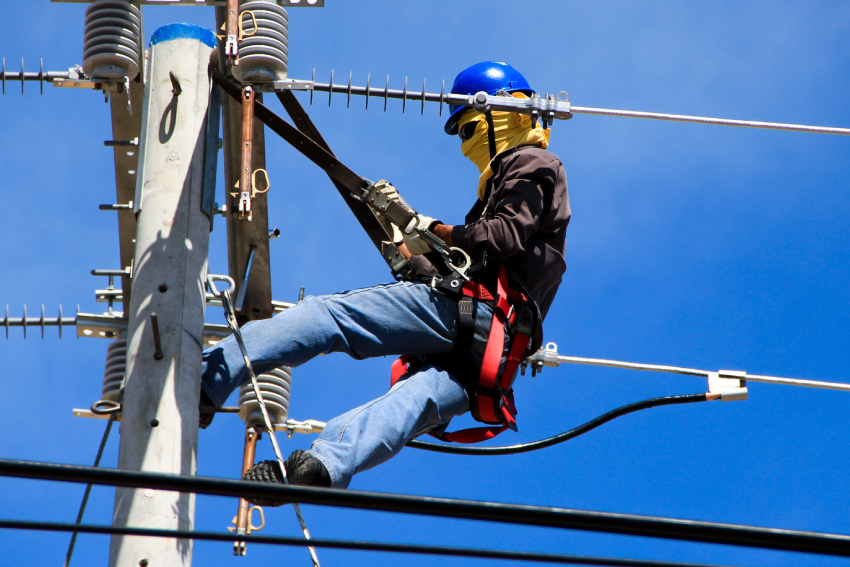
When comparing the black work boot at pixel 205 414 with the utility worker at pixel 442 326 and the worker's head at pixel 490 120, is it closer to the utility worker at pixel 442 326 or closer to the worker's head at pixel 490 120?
the utility worker at pixel 442 326

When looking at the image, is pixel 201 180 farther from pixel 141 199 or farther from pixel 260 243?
pixel 260 243

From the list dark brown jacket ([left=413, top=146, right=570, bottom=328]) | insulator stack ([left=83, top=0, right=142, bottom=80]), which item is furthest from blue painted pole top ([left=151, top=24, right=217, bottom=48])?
dark brown jacket ([left=413, top=146, right=570, bottom=328])

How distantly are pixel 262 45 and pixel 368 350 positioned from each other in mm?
1417

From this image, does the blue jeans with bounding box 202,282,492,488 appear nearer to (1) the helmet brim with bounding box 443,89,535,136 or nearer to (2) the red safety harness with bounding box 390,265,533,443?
(2) the red safety harness with bounding box 390,265,533,443

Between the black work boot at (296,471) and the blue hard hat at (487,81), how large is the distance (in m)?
2.46

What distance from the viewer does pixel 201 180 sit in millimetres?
4918

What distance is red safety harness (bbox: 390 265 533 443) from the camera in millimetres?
5176

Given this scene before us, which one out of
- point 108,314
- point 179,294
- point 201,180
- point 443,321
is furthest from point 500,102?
point 108,314

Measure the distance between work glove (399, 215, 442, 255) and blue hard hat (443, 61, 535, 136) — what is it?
0.93 meters

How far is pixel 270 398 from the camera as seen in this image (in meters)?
6.24

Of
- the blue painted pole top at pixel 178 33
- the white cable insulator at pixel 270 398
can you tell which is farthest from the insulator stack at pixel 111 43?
the white cable insulator at pixel 270 398

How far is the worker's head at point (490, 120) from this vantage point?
591cm

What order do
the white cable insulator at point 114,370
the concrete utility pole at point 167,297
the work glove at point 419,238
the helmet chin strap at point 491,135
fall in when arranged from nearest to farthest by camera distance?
the concrete utility pole at point 167,297 → the white cable insulator at point 114,370 → the work glove at point 419,238 → the helmet chin strap at point 491,135

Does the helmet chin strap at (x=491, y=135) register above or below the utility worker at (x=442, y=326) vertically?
above
